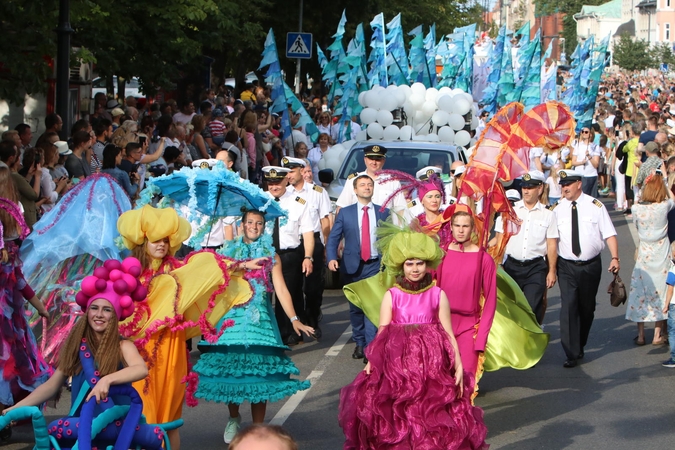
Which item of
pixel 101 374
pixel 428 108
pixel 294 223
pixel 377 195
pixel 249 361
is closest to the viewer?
pixel 101 374

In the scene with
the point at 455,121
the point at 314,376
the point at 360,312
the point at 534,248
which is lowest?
the point at 314,376

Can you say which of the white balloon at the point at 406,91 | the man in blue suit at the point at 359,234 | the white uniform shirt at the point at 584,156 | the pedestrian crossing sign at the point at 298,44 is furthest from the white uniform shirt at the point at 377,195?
the pedestrian crossing sign at the point at 298,44

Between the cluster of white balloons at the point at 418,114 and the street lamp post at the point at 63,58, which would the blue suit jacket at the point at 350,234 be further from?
the cluster of white balloons at the point at 418,114

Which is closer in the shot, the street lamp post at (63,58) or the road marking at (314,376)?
the road marking at (314,376)

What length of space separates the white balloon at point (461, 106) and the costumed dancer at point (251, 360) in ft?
43.0

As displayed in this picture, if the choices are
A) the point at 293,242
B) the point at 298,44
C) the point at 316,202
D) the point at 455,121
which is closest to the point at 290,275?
the point at 293,242

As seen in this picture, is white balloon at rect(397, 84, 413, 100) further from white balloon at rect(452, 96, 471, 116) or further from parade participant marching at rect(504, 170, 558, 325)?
parade participant marching at rect(504, 170, 558, 325)

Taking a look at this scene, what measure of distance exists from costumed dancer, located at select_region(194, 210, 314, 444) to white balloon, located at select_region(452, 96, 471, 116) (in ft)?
43.0

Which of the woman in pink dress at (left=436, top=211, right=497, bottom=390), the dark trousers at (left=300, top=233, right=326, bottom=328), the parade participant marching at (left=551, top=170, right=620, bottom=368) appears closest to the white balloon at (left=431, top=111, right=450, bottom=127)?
the dark trousers at (left=300, top=233, right=326, bottom=328)

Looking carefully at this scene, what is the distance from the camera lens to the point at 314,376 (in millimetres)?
9844

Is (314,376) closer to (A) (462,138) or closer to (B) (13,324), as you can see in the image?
(B) (13,324)

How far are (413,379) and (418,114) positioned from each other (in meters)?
14.5

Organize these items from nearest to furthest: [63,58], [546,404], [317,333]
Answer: [546,404] → [317,333] → [63,58]

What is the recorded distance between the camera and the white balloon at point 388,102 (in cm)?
2023
